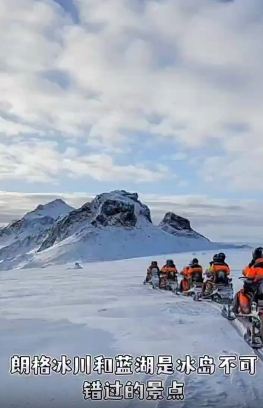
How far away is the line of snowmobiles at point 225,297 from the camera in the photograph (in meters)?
7.27

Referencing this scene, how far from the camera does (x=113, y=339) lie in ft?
26.0

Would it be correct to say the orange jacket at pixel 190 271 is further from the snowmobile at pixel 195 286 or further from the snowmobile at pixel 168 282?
the snowmobile at pixel 168 282

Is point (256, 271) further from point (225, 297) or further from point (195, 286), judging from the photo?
point (195, 286)

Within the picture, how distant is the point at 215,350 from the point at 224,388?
164 cm

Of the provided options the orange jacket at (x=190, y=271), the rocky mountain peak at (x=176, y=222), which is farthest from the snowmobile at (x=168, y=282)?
the rocky mountain peak at (x=176, y=222)

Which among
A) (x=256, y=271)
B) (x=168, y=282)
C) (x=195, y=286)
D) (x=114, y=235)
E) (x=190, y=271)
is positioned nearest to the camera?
(x=256, y=271)

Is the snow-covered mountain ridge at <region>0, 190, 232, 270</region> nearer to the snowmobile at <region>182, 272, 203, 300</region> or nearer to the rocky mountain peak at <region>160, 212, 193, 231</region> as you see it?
the rocky mountain peak at <region>160, 212, 193, 231</region>

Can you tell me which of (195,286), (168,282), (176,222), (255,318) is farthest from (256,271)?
(176,222)

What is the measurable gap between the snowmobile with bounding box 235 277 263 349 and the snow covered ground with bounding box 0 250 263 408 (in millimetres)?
148

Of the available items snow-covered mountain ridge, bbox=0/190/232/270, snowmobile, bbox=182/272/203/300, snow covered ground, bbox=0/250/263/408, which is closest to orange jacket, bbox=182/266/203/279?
snowmobile, bbox=182/272/203/300

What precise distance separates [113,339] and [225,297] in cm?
490

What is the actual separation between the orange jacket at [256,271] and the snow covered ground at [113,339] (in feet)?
3.17

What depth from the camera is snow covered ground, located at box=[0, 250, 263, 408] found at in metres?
5.26

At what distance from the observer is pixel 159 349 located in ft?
23.6
